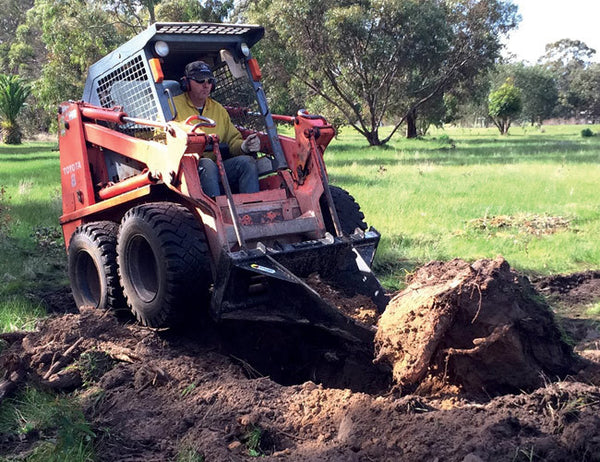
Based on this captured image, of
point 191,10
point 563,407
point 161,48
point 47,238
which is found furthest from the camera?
point 191,10

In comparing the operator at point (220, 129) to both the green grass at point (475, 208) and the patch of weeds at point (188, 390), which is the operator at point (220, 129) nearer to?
the patch of weeds at point (188, 390)

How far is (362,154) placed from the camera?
79.0 ft

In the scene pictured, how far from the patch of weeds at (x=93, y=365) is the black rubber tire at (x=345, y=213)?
6.73ft

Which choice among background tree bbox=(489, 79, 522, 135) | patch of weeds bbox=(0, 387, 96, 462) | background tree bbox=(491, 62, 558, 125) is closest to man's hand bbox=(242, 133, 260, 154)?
patch of weeds bbox=(0, 387, 96, 462)

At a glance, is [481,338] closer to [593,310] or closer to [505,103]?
[593,310]

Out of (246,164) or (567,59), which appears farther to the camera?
(567,59)

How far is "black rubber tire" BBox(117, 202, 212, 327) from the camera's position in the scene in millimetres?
4516

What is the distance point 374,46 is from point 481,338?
2234 cm

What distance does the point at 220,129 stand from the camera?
579 centimetres

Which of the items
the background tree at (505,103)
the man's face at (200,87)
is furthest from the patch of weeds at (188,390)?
the background tree at (505,103)

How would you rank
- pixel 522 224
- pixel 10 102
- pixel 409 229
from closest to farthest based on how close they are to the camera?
pixel 409 229, pixel 522 224, pixel 10 102

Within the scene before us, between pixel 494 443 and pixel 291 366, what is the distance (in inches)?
81.1

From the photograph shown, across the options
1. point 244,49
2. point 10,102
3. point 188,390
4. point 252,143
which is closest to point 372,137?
point 10,102

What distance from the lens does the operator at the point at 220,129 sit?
17.8 ft
